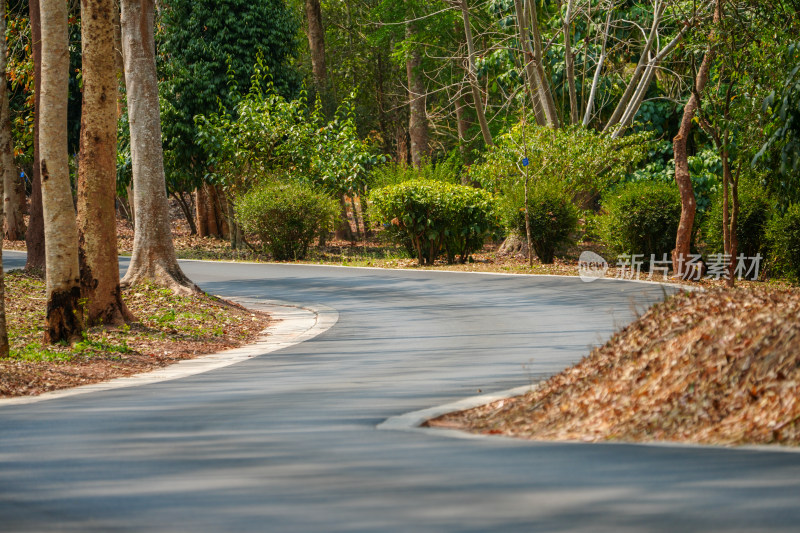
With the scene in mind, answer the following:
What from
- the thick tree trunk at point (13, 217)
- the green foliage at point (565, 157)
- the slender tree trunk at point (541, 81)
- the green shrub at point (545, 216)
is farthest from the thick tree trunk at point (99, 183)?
the thick tree trunk at point (13, 217)

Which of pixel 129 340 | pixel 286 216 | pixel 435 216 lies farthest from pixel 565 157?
pixel 129 340

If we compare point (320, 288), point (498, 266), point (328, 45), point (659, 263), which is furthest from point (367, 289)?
point (328, 45)

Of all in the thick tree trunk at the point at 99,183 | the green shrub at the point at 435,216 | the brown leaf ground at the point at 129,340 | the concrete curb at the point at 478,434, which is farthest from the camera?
the green shrub at the point at 435,216

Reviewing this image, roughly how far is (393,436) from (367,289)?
49.5 feet

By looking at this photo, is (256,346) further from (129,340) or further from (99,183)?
(99,183)

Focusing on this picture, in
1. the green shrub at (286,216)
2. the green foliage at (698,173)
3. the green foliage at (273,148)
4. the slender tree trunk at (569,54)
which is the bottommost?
the green shrub at (286,216)

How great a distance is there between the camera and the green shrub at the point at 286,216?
3109cm

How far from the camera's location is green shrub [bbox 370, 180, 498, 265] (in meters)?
28.2

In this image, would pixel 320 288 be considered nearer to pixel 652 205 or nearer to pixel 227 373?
pixel 652 205

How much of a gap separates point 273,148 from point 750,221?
17.6 metres

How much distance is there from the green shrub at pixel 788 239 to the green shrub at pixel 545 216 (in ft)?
21.1

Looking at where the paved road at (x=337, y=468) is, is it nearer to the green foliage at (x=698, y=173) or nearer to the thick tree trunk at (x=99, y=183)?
the thick tree trunk at (x=99, y=183)

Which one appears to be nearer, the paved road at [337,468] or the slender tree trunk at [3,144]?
the paved road at [337,468]

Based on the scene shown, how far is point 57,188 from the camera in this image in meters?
13.7
